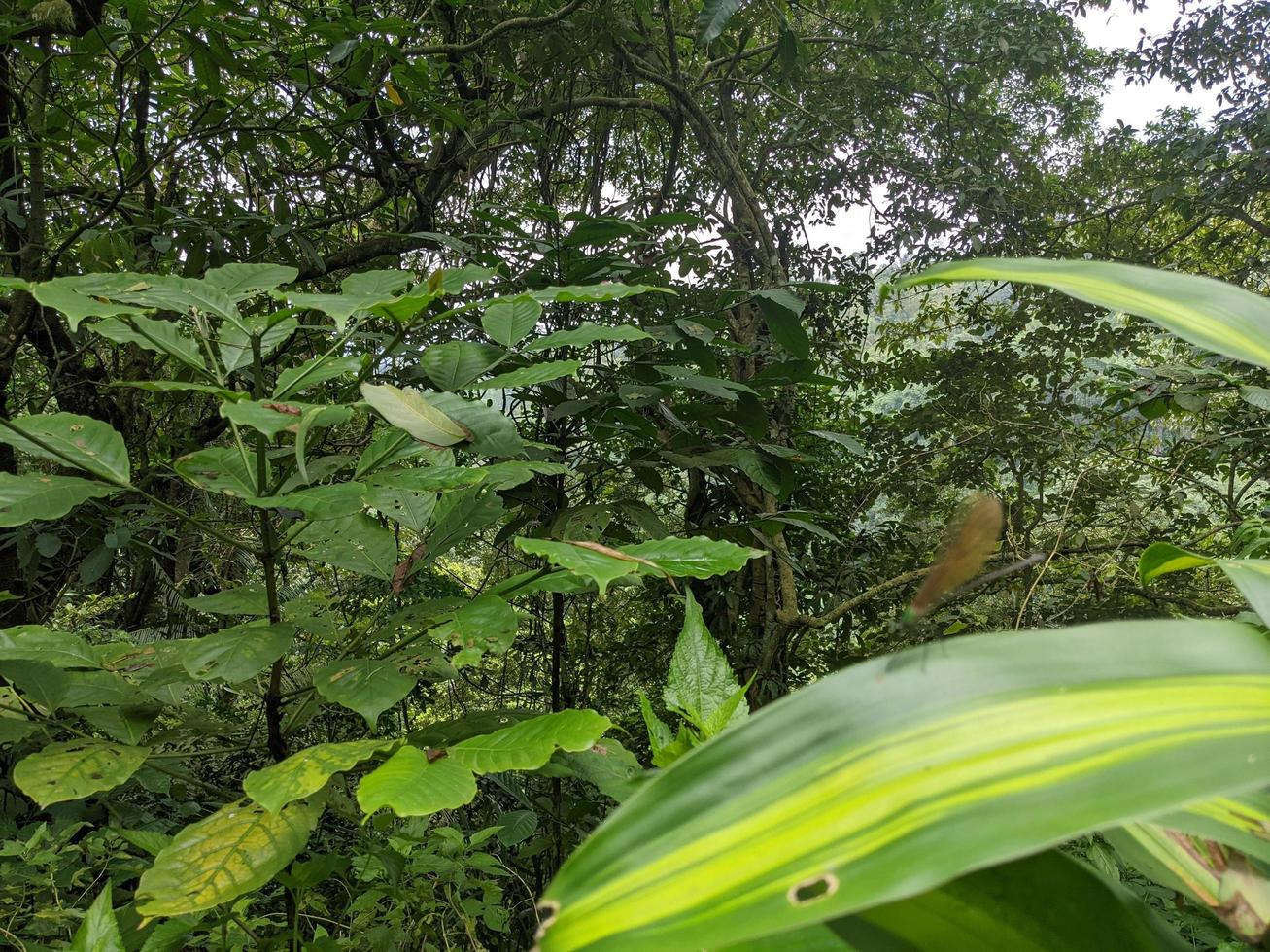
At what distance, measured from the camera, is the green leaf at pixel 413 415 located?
464 millimetres

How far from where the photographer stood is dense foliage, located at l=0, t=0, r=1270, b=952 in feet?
0.56

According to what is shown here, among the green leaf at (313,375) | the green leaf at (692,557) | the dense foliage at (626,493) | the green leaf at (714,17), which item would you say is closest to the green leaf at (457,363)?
the dense foliage at (626,493)

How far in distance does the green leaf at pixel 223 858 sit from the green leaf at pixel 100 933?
2 cm

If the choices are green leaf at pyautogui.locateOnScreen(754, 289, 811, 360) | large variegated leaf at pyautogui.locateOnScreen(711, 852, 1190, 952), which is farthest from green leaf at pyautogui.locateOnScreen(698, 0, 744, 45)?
large variegated leaf at pyautogui.locateOnScreen(711, 852, 1190, 952)

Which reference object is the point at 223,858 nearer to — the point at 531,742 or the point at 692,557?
the point at 531,742

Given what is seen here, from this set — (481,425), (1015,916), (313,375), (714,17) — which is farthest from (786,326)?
(1015,916)

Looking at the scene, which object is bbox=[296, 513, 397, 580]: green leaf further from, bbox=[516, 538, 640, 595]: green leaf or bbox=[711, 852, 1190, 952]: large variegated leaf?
bbox=[711, 852, 1190, 952]: large variegated leaf

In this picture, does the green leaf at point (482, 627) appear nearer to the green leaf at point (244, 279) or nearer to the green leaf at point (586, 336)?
the green leaf at point (586, 336)

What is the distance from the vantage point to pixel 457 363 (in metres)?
0.64

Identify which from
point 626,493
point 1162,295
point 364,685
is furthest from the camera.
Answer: point 626,493

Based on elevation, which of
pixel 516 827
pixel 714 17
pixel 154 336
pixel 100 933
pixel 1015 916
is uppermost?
pixel 714 17

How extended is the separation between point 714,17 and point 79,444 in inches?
47.9

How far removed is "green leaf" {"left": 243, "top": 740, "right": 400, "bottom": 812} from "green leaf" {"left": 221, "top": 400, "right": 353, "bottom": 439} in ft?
0.63

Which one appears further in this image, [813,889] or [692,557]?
[692,557]
